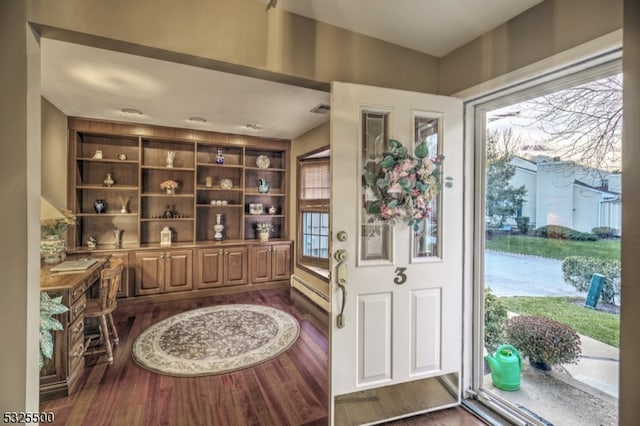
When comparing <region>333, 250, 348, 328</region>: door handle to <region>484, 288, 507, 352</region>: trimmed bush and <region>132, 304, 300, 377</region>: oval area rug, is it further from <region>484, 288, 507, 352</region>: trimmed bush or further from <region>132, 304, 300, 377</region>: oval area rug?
<region>132, 304, 300, 377</region>: oval area rug

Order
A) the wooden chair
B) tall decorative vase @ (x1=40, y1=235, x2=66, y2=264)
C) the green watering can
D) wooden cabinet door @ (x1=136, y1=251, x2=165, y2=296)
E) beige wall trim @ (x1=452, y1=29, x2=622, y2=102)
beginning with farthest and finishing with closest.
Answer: wooden cabinet door @ (x1=136, y1=251, x2=165, y2=296) < tall decorative vase @ (x1=40, y1=235, x2=66, y2=264) < the wooden chair < the green watering can < beige wall trim @ (x1=452, y1=29, x2=622, y2=102)

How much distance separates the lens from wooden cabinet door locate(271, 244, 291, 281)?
16.7ft

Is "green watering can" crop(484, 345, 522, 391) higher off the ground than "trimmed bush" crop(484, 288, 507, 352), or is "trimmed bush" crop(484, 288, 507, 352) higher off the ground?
"trimmed bush" crop(484, 288, 507, 352)

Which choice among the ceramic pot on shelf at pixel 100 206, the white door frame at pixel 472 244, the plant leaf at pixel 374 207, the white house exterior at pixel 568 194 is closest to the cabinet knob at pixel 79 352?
the ceramic pot on shelf at pixel 100 206

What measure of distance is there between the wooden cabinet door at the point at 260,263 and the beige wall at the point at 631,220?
14.3ft

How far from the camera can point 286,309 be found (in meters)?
4.11

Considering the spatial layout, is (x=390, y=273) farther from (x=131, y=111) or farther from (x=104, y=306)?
(x=131, y=111)

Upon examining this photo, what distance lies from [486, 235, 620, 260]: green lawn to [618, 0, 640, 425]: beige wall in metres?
0.43

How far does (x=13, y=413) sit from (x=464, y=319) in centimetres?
256

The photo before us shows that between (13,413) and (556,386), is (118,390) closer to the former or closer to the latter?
(13,413)

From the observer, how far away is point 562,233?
5.84 feet

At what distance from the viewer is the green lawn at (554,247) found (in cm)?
159


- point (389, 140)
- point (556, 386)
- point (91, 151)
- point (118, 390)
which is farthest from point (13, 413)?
point (91, 151)

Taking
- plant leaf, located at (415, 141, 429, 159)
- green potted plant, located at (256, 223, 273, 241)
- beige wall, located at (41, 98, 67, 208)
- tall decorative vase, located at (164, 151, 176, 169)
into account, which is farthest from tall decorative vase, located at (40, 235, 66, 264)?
plant leaf, located at (415, 141, 429, 159)
